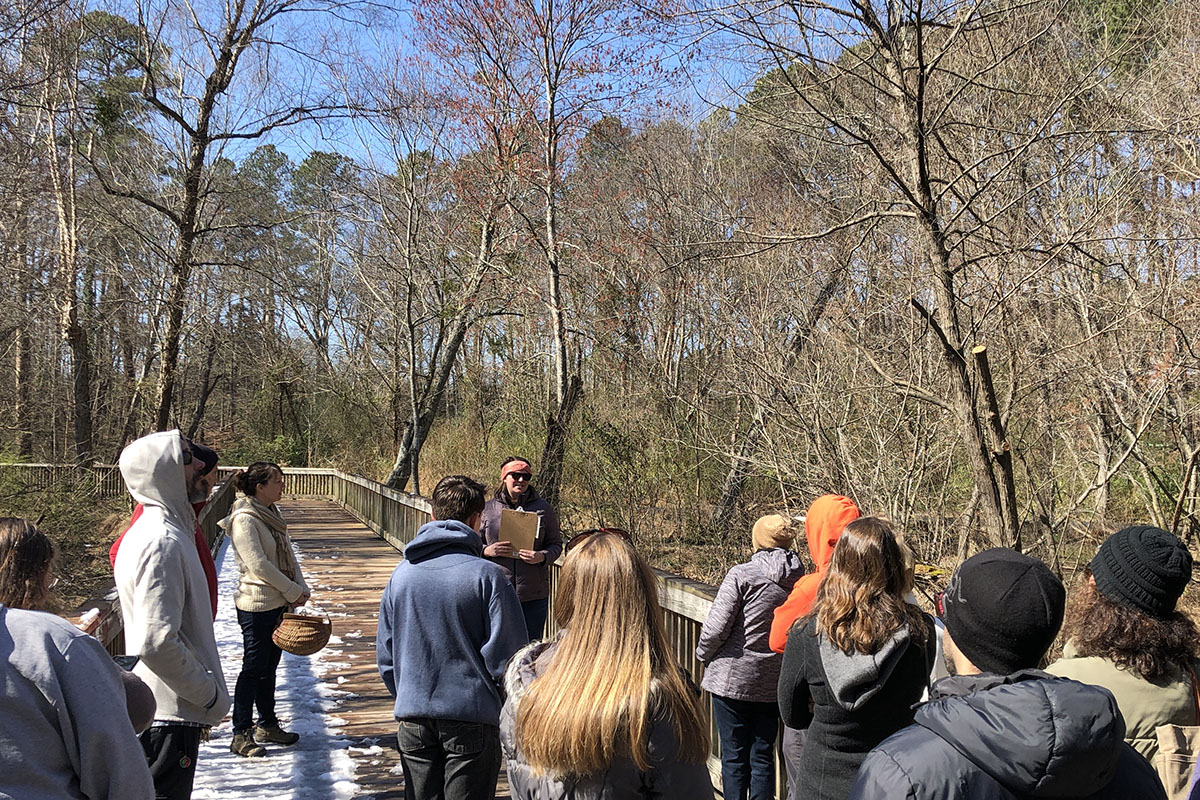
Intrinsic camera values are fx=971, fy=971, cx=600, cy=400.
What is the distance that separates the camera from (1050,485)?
8.41 meters

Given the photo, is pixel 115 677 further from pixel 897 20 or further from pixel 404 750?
pixel 897 20

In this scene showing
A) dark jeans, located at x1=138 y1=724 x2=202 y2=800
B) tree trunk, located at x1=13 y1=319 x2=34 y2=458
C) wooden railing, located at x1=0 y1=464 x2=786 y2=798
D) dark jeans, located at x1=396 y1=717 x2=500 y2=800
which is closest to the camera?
dark jeans, located at x1=138 y1=724 x2=202 y2=800

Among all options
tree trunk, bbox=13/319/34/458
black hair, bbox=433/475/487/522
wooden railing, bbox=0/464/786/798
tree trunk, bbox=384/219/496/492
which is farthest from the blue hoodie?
tree trunk, bbox=13/319/34/458

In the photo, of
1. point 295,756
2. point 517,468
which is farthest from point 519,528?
point 295,756

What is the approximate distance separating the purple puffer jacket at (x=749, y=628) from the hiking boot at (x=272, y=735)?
2.80 m

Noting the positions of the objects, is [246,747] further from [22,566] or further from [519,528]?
[22,566]

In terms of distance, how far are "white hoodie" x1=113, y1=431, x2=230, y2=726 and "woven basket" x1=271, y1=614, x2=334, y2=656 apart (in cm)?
145

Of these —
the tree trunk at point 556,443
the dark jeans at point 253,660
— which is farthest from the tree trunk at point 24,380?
the dark jeans at point 253,660

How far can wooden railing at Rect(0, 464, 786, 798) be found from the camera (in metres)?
5.05

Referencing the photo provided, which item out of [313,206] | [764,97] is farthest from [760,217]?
[313,206]

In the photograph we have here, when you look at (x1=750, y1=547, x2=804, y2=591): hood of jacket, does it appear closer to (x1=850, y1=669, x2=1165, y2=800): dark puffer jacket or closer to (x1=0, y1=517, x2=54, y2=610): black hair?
(x1=850, y1=669, x2=1165, y2=800): dark puffer jacket

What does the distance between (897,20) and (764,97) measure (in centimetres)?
231

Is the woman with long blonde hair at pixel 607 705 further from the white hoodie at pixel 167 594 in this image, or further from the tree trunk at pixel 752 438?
the tree trunk at pixel 752 438

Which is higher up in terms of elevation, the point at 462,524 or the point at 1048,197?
the point at 1048,197
